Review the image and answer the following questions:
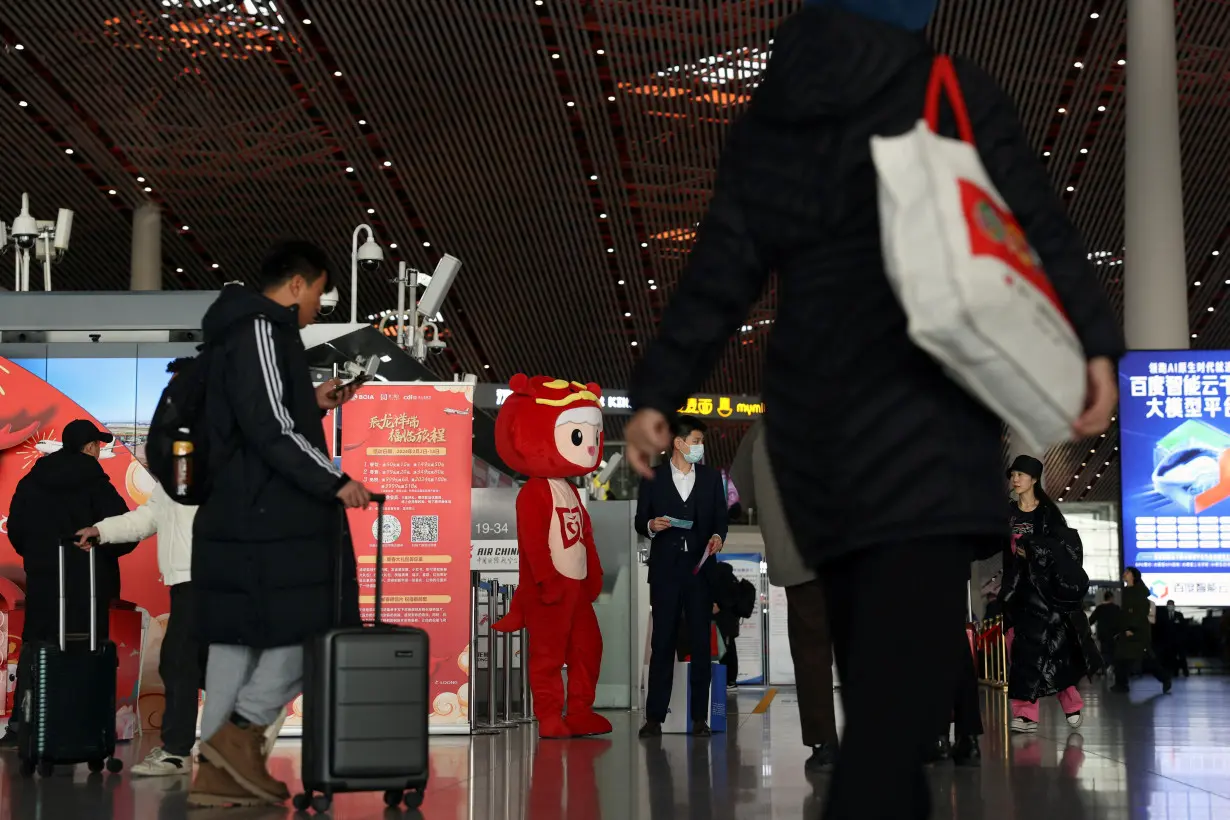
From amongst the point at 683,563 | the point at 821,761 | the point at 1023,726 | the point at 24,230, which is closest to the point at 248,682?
the point at 821,761

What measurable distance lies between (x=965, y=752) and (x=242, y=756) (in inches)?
98.0

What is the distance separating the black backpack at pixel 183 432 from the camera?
400 cm

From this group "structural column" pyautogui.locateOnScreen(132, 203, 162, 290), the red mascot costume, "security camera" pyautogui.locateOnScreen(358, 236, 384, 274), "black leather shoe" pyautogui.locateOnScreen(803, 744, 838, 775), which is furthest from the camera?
"structural column" pyautogui.locateOnScreen(132, 203, 162, 290)

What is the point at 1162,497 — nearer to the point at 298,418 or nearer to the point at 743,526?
the point at 298,418

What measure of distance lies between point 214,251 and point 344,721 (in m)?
19.1

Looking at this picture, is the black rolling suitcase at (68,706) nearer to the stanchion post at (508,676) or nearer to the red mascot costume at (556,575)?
the red mascot costume at (556,575)

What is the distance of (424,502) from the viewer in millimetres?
6988

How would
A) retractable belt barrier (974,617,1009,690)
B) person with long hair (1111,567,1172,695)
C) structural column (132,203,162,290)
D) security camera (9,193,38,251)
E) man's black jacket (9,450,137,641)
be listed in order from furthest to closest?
structural column (132,203,162,290) → person with long hair (1111,567,1172,695) → retractable belt barrier (974,617,1009,690) → security camera (9,193,38,251) → man's black jacket (9,450,137,641)

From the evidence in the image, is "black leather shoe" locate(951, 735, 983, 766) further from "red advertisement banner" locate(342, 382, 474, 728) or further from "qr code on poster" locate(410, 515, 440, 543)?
"qr code on poster" locate(410, 515, 440, 543)

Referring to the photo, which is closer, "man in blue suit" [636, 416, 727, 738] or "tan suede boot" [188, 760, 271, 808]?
"tan suede boot" [188, 760, 271, 808]

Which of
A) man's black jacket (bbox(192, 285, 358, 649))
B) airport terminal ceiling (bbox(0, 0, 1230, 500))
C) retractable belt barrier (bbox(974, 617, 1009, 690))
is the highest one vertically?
airport terminal ceiling (bbox(0, 0, 1230, 500))

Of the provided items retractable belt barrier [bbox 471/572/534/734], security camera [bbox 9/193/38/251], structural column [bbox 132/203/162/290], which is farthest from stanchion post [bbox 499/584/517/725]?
structural column [bbox 132/203/162/290]

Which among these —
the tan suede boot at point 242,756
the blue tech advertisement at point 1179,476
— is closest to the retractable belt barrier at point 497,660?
the tan suede boot at point 242,756

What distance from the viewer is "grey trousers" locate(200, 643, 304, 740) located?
402 centimetres
